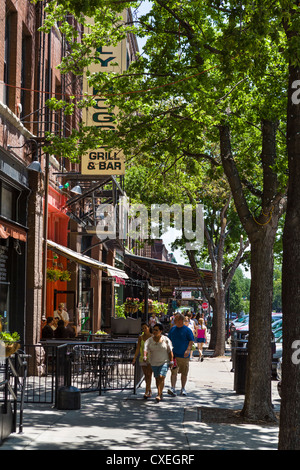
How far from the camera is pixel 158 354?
14758 millimetres

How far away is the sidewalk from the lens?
31.5 ft

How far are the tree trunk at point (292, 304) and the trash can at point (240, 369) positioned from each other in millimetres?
8502

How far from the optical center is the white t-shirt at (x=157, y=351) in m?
14.7

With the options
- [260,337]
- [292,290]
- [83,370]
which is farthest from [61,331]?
[292,290]

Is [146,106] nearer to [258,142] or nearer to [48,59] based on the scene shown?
[258,142]

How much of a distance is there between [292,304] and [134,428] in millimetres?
4480

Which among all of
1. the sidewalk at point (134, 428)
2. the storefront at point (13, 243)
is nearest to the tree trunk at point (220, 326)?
the storefront at point (13, 243)

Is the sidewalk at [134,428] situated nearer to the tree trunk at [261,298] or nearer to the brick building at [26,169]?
the tree trunk at [261,298]

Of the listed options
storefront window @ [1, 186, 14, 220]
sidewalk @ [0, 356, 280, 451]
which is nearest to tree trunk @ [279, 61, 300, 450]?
sidewalk @ [0, 356, 280, 451]

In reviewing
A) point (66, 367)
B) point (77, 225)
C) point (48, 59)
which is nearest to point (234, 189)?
point (66, 367)

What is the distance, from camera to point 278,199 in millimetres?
13453
